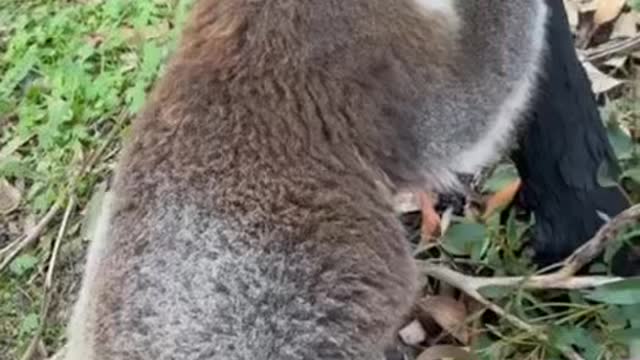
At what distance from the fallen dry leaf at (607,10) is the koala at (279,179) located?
118 cm

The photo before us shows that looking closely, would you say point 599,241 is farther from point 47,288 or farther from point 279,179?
point 47,288

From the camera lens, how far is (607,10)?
448cm

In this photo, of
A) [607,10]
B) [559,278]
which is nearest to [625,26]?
[607,10]

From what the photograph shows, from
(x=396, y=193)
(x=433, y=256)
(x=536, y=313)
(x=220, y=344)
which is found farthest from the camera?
(x=433, y=256)

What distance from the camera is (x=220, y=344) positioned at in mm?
2988

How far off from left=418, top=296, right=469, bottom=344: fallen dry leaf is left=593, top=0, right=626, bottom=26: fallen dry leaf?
106 centimetres

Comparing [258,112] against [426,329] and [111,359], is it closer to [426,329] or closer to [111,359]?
[111,359]

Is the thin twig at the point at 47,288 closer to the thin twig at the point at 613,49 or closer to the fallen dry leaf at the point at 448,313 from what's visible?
the fallen dry leaf at the point at 448,313

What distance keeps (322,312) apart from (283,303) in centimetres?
9

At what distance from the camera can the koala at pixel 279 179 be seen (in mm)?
3016

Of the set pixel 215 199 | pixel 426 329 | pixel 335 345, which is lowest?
pixel 426 329

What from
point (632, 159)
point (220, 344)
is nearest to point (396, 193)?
point (220, 344)

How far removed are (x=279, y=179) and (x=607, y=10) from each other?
5.68ft

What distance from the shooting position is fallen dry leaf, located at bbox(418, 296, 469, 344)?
388 centimetres
